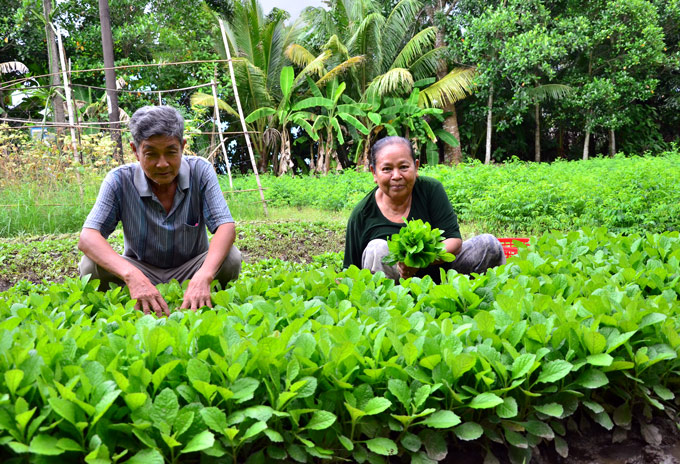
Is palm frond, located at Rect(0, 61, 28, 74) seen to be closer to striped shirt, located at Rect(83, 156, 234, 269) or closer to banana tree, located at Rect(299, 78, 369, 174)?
banana tree, located at Rect(299, 78, 369, 174)

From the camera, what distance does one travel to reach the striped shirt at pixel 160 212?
327 cm

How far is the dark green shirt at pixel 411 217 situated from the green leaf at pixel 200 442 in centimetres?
229

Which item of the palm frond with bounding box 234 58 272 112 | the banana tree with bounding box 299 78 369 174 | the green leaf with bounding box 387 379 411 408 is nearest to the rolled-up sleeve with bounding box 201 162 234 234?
the green leaf with bounding box 387 379 411 408

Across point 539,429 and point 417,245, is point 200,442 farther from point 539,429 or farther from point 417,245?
point 417,245

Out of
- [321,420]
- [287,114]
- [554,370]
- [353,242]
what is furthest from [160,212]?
[287,114]

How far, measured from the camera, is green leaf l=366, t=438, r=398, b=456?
1.50 metres

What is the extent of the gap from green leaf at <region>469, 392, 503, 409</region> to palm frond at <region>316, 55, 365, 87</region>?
1622 cm

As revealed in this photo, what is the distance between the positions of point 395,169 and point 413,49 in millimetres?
16081

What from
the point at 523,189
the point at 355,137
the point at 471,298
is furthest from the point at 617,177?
the point at 355,137

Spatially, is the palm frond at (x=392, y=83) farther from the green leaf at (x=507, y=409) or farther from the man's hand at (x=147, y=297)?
the green leaf at (x=507, y=409)

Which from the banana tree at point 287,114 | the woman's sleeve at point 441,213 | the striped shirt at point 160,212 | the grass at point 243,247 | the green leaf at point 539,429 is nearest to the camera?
the green leaf at point 539,429

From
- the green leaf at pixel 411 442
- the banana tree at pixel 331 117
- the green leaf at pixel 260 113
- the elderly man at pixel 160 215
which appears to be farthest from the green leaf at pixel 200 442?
the green leaf at pixel 260 113

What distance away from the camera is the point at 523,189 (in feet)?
26.5

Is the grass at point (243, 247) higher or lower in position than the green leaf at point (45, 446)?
lower
